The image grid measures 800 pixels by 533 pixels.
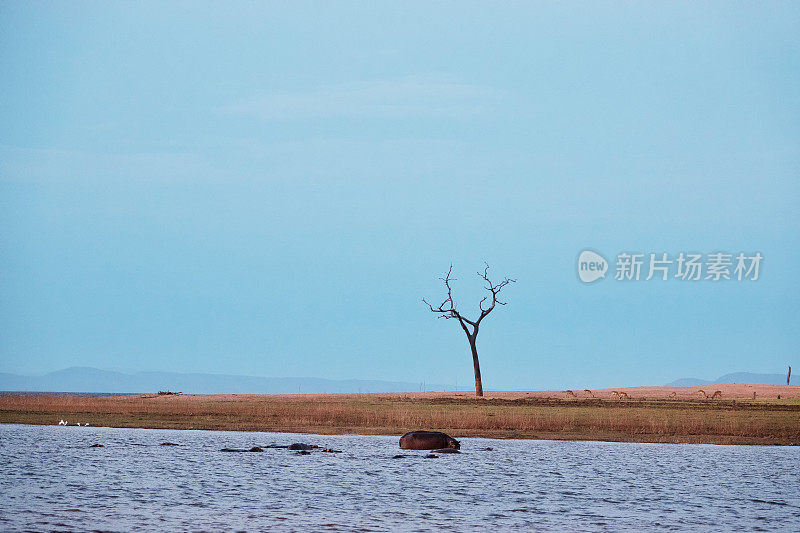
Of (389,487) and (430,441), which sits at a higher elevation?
(430,441)

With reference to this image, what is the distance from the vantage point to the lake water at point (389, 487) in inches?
923

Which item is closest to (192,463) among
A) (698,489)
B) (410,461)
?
(410,461)

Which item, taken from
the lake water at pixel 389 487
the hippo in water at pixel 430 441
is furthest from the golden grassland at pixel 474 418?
the hippo in water at pixel 430 441

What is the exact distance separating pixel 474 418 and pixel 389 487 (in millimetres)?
26340

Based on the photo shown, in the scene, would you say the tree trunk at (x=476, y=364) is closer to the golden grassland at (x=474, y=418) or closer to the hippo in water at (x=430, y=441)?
the golden grassland at (x=474, y=418)

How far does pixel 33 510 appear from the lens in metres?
23.6

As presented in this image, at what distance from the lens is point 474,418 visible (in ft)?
184

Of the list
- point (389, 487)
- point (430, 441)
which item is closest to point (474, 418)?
point (430, 441)

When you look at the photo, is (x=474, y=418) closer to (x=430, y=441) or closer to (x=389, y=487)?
(x=430, y=441)

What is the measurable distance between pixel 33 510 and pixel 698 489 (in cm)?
1870

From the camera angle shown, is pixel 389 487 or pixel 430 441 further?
pixel 430 441

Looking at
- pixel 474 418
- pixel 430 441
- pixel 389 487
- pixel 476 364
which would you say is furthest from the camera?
pixel 476 364

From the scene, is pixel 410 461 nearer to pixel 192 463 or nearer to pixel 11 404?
pixel 192 463

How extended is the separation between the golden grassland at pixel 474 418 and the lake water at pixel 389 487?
14.9 feet
